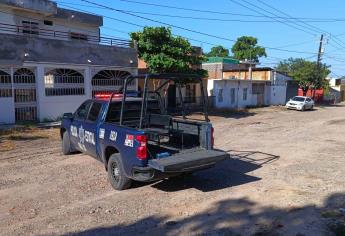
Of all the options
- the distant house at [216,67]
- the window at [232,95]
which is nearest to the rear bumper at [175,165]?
the distant house at [216,67]

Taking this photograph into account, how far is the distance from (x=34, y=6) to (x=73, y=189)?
17185mm

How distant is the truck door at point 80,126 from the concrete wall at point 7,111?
939 cm

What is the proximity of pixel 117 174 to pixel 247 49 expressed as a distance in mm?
75239

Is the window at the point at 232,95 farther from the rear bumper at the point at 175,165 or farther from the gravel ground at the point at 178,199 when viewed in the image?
the rear bumper at the point at 175,165

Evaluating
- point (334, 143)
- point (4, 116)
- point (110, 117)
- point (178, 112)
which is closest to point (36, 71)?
point (4, 116)

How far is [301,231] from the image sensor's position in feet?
17.9

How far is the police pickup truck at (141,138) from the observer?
22.4ft

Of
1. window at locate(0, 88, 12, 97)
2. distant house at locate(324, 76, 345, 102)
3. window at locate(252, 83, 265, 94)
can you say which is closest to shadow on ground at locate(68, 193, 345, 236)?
window at locate(0, 88, 12, 97)

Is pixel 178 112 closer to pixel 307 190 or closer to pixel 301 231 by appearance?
pixel 307 190

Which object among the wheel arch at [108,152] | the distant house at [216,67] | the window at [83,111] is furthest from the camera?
the distant house at [216,67]

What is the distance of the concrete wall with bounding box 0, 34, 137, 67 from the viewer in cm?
1794

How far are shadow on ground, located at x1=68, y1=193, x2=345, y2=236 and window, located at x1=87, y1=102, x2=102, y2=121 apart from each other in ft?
10.2

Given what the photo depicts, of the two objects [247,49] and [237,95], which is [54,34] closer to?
[237,95]

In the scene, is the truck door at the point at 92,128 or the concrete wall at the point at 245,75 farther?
the concrete wall at the point at 245,75
